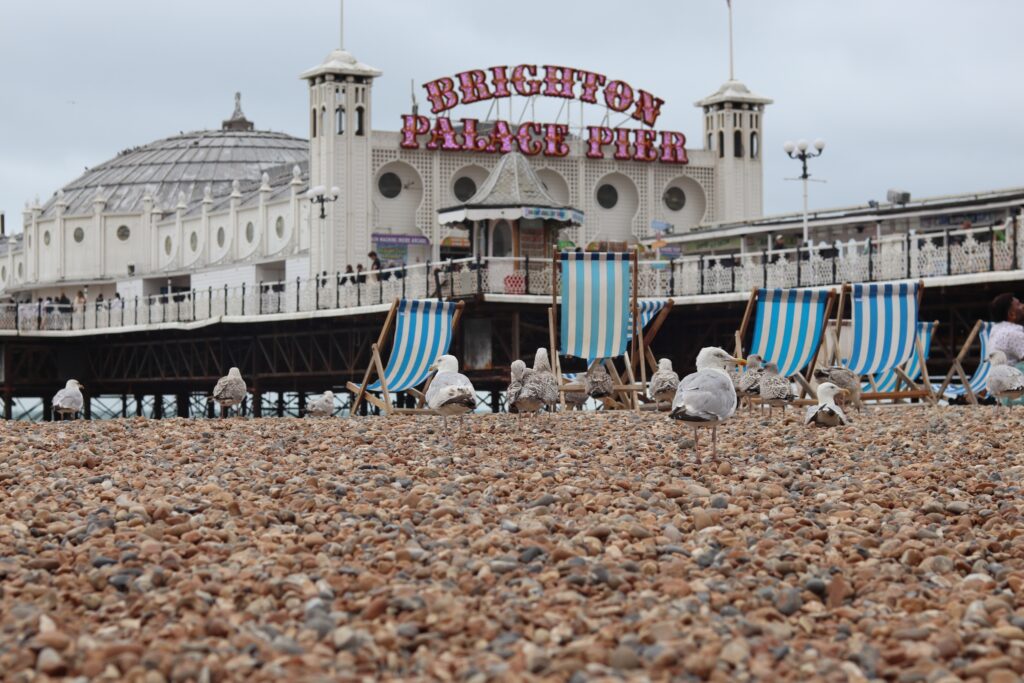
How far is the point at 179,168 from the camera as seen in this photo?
63531 millimetres

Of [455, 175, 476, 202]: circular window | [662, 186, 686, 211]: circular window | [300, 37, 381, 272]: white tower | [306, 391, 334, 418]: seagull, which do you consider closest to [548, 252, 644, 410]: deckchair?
[306, 391, 334, 418]: seagull

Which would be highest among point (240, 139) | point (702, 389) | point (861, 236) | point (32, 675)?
point (240, 139)

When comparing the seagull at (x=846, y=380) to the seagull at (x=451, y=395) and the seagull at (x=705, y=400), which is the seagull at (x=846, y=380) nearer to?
the seagull at (x=451, y=395)

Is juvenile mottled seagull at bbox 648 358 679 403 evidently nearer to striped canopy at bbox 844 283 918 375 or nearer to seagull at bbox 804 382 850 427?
seagull at bbox 804 382 850 427

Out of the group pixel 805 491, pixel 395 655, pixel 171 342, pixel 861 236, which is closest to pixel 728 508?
pixel 805 491

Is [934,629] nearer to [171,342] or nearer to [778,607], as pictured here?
[778,607]

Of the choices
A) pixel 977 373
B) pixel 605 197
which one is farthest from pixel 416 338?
pixel 605 197

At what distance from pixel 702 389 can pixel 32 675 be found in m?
5.44

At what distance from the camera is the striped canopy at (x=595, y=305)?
17.3 metres

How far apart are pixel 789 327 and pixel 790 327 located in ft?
0.04

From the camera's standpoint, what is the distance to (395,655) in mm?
4594

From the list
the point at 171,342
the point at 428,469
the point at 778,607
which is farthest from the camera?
the point at 171,342

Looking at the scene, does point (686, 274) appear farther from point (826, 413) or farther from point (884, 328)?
point (826, 413)

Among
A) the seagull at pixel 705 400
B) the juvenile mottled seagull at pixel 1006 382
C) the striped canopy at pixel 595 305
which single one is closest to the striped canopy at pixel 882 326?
the juvenile mottled seagull at pixel 1006 382
